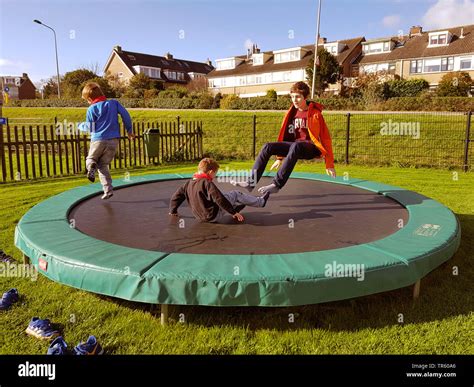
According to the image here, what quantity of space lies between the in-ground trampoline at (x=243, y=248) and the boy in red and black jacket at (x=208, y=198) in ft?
0.32

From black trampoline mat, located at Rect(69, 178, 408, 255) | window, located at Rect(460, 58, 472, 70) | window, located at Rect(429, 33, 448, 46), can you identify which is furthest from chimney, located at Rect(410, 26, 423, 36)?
black trampoline mat, located at Rect(69, 178, 408, 255)

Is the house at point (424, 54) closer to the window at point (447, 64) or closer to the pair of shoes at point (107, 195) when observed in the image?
the window at point (447, 64)

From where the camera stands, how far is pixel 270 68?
1501 inches

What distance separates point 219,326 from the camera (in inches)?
93.7

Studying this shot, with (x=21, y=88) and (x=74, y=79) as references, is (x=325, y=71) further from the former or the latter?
(x=21, y=88)

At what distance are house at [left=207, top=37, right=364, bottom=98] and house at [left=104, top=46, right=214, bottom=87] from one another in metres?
6.02

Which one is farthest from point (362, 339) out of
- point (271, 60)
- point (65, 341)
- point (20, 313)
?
point (271, 60)

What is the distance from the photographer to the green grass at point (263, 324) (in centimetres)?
214

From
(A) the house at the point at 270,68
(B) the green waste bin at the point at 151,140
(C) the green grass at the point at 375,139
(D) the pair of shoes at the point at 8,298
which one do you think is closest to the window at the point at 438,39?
(A) the house at the point at 270,68

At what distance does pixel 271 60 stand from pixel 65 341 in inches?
1605

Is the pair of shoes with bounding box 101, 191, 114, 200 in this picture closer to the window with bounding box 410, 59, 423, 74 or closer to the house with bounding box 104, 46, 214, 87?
the window with bounding box 410, 59, 423, 74

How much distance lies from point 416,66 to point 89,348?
108 ft

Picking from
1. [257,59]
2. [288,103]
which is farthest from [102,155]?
[257,59]
